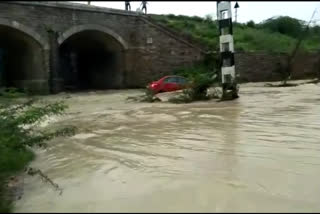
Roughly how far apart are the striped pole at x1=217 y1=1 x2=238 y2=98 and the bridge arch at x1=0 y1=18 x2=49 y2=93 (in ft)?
41.7

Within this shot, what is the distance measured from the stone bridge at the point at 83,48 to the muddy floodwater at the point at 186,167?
55.4 feet

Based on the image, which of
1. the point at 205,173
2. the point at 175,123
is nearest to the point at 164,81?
the point at 175,123

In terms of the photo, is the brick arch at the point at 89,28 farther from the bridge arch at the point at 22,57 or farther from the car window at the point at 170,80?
the car window at the point at 170,80

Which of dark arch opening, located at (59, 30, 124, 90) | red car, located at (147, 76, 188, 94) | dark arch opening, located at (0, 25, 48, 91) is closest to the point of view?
red car, located at (147, 76, 188, 94)

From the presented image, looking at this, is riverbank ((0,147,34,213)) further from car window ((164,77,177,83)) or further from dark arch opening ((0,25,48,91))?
dark arch opening ((0,25,48,91))

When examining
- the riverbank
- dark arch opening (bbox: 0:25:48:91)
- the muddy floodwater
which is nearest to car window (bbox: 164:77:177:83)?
dark arch opening (bbox: 0:25:48:91)

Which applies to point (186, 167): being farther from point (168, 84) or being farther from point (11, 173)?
point (168, 84)

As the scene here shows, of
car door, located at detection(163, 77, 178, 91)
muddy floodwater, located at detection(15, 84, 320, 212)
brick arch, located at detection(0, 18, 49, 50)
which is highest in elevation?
brick arch, located at detection(0, 18, 49, 50)

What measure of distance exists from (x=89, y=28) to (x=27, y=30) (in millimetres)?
4047

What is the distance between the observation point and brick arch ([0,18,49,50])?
25.0 m

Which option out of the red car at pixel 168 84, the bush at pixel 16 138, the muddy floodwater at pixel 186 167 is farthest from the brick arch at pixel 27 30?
the bush at pixel 16 138

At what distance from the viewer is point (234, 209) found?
451cm

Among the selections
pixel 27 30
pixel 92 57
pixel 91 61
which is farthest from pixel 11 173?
pixel 91 61

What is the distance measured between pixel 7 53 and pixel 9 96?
934 inches
